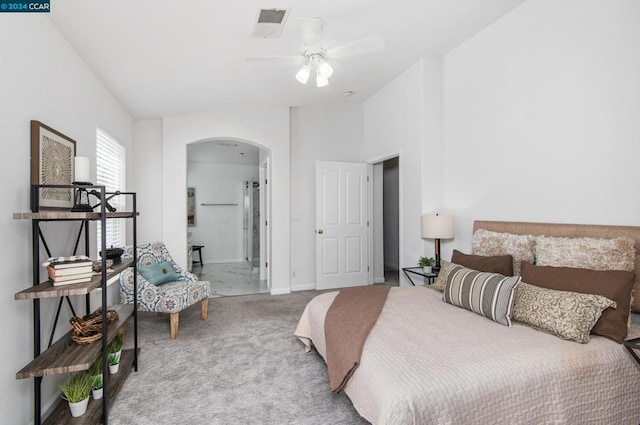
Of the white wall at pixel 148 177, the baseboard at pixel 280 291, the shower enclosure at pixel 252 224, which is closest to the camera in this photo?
the white wall at pixel 148 177

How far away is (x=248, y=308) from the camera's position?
4.19m

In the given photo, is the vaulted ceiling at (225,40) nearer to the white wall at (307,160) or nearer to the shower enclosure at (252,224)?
the white wall at (307,160)

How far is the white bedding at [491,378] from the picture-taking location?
137 centimetres

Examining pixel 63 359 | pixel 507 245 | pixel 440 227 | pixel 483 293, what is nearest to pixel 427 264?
pixel 440 227

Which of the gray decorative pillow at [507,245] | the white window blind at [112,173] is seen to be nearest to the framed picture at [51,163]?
the white window blind at [112,173]

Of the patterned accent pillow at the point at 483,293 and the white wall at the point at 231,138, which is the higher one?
the white wall at the point at 231,138

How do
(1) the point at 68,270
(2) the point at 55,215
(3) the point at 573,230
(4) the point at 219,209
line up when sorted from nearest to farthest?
(2) the point at 55,215, (1) the point at 68,270, (3) the point at 573,230, (4) the point at 219,209

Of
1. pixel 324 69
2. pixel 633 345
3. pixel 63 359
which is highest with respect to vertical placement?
pixel 324 69

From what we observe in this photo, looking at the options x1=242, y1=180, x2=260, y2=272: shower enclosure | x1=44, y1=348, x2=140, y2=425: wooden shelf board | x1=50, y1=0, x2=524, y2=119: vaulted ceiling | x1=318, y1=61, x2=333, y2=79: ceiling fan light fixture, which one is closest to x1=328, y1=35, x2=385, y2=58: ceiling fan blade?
x1=318, y1=61, x2=333, y2=79: ceiling fan light fixture

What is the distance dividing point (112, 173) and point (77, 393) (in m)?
2.64

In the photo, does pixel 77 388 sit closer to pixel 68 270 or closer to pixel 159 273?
pixel 68 270

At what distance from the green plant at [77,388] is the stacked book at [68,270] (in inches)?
25.1

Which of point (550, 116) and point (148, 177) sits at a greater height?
point (550, 116)

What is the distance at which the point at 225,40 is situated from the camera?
2752 mm
